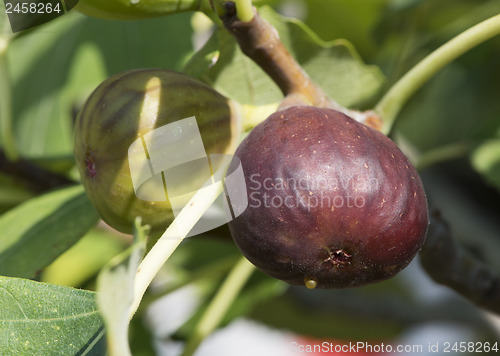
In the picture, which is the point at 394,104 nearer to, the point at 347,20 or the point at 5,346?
the point at 5,346

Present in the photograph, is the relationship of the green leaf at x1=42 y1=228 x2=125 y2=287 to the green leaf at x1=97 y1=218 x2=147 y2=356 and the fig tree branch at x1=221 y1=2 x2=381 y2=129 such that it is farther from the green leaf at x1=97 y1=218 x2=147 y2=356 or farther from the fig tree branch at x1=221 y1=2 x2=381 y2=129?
the green leaf at x1=97 y1=218 x2=147 y2=356

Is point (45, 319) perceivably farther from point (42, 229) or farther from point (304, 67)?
point (304, 67)

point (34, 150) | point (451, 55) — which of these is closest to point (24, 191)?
point (34, 150)

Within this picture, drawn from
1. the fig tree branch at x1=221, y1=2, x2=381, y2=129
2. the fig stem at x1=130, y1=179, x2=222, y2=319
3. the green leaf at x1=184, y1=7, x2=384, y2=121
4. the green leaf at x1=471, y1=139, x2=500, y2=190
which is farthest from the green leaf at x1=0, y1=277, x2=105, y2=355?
the green leaf at x1=471, y1=139, x2=500, y2=190

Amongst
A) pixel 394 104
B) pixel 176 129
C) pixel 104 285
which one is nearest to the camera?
pixel 104 285

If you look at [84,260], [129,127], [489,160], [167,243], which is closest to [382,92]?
[489,160]

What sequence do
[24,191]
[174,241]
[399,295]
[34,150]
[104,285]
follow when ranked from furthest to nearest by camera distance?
[399,295]
[34,150]
[24,191]
[174,241]
[104,285]
